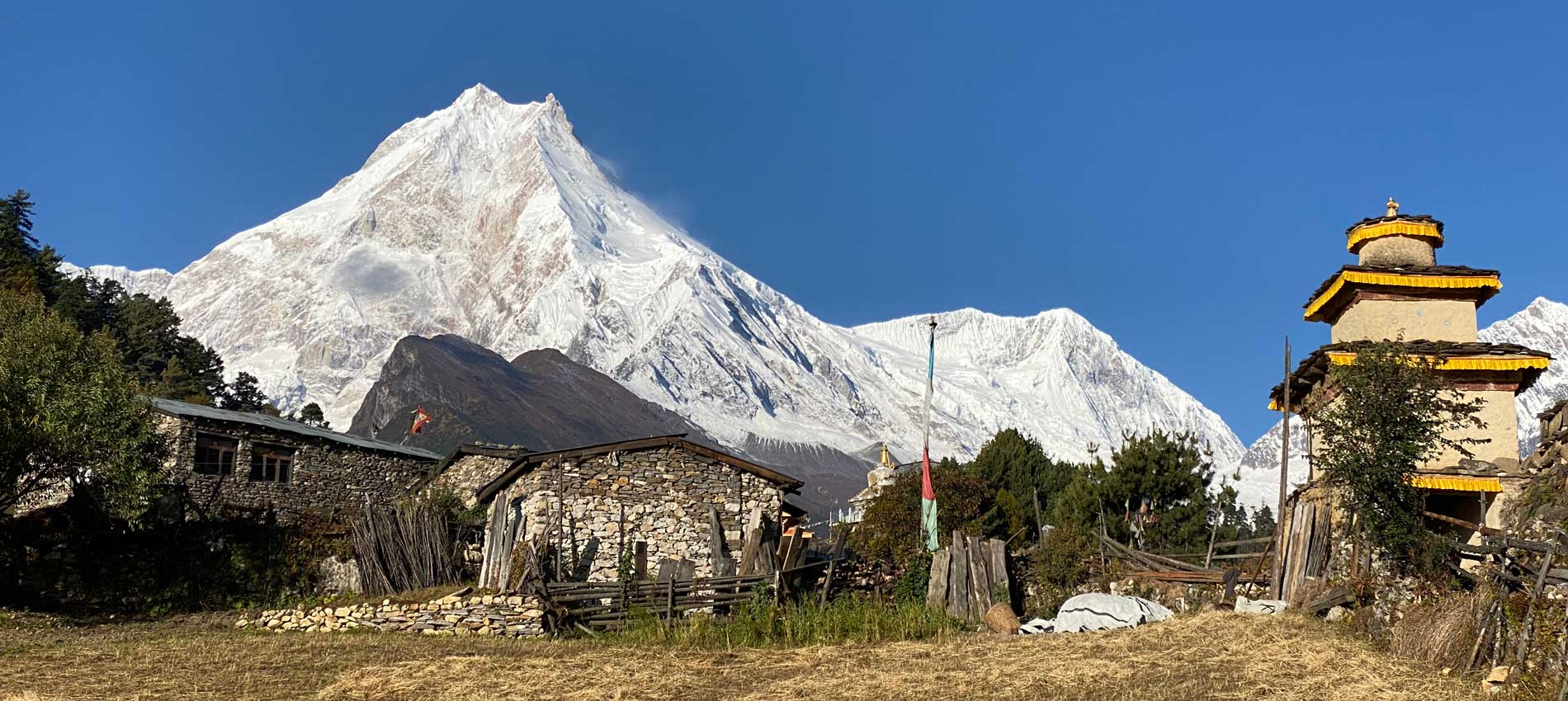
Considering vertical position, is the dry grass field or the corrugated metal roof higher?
the corrugated metal roof

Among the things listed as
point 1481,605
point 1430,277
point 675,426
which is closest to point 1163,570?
point 1430,277

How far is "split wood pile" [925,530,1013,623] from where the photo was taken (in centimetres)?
2508

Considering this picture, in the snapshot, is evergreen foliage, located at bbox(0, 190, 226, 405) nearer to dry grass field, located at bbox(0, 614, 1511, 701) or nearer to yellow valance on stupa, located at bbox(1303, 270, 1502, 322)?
dry grass field, located at bbox(0, 614, 1511, 701)

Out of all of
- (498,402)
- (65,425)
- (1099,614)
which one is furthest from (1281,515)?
(498,402)

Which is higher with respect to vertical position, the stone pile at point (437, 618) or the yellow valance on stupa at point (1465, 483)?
the yellow valance on stupa at point (1465, 483)

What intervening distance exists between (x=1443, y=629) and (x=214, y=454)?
120 ft

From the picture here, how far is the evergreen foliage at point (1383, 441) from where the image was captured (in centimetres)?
1934

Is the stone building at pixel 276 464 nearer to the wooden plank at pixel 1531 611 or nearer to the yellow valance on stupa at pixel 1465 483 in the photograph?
the yellow valance on stupa at pixel 1465 483

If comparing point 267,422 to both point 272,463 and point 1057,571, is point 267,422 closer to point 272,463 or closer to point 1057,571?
point 272,463

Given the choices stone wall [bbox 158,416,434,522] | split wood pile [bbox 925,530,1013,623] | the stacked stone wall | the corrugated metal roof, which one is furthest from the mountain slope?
split wood pile [bbox 925,530,1013,623]

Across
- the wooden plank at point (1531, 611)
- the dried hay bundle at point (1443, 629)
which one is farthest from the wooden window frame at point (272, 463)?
the wooden plank at point (1531, 611)

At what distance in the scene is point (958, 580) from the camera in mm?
25375

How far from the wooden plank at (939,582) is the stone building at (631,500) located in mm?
6438

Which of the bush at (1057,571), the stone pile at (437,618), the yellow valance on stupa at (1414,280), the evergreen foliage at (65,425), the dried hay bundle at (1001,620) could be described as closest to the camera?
the dried hay bundle at (1001,620)
